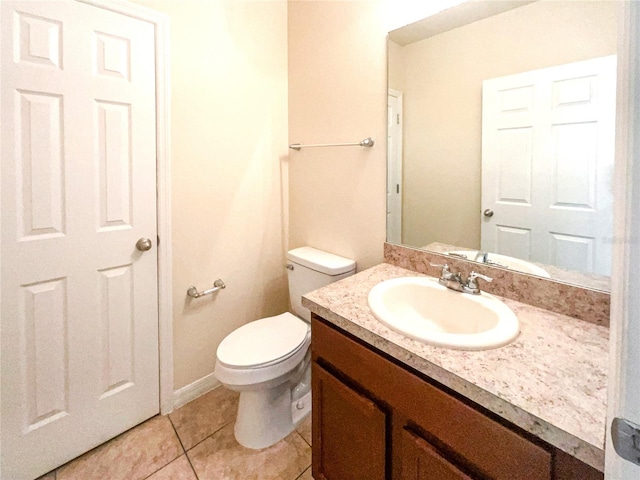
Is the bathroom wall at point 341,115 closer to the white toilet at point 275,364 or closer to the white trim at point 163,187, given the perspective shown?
the white toilet at point 275,364

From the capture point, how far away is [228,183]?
1749 mm

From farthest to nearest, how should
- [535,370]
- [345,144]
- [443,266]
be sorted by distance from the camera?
[345,144]
[443,266]
[535,370]

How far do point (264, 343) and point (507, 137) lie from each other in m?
1.30

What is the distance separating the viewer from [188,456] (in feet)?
4.54

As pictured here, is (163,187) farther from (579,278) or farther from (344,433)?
(579,278)

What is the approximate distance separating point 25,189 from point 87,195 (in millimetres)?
186

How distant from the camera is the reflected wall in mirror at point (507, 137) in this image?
0.96 metres

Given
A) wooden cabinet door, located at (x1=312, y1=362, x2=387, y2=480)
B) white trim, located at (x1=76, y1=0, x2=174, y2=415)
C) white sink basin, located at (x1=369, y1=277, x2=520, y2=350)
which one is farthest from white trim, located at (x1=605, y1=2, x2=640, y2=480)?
white trim, located at (x1=76, y1=0, x2=174, y2=415)

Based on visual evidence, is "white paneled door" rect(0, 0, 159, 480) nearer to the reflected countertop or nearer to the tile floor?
the tile floor

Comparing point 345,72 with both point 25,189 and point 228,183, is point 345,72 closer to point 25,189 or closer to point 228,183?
point 228,183

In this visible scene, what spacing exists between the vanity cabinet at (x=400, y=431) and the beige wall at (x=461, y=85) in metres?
0.69

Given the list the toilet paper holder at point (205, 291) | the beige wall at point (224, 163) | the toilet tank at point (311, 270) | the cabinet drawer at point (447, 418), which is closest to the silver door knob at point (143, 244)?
the beige wall at point (224, 163)

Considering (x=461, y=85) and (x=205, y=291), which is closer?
(x=461, y=85)

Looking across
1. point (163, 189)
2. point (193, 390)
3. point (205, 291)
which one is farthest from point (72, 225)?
point (193, 390)
